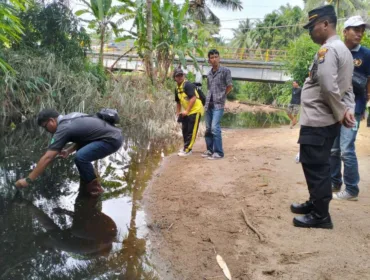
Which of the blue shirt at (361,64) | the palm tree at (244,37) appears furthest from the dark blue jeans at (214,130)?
the palm tree at (244,37)

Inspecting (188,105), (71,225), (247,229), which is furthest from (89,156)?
(188,105)

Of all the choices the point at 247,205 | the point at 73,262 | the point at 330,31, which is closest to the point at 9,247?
the point at 73,262

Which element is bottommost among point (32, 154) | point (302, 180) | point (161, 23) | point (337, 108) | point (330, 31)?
point (32, 154)

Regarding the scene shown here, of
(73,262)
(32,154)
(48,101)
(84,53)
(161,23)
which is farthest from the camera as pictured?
(161,23)

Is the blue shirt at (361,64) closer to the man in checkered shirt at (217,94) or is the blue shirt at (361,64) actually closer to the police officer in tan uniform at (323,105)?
the police officer in tan uniform at (323,105)

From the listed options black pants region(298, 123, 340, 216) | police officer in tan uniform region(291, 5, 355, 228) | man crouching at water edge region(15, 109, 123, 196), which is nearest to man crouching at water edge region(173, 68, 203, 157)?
man crouching at water edge region(15, 109, 123, 196)

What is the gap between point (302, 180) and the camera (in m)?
4.35

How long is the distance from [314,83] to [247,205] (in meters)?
1.46

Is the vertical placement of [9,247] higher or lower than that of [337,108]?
lower

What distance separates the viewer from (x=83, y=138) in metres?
4.00

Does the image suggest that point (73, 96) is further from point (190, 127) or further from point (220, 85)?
point (220, 85)

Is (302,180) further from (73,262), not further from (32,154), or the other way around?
(32,154)

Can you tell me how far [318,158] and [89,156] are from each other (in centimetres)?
252

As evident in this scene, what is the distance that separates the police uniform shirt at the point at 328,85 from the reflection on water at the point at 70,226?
69.4 inches
